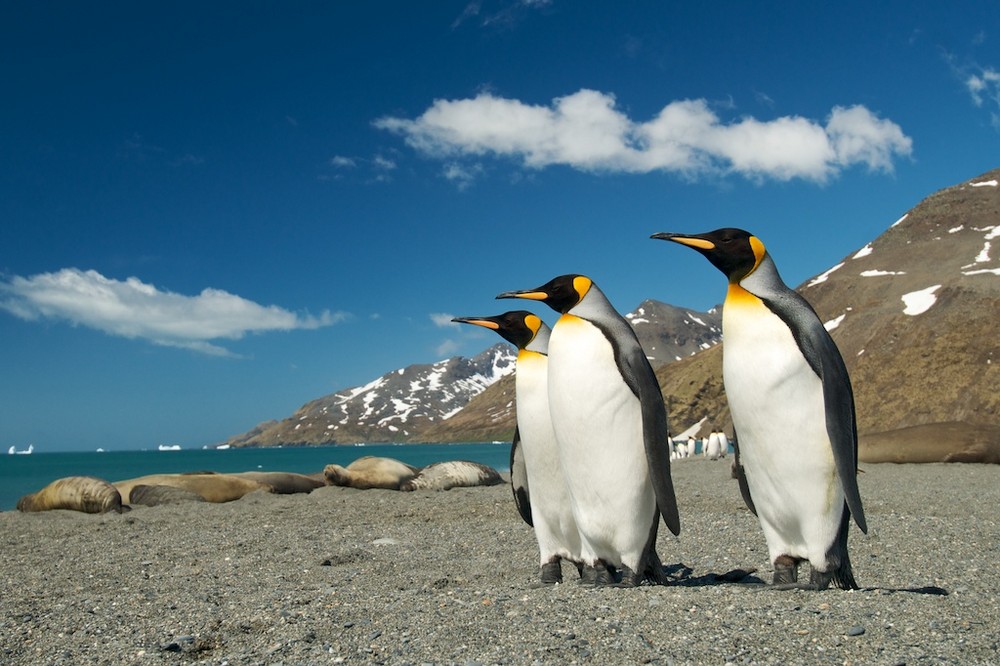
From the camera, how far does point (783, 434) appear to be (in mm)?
4969

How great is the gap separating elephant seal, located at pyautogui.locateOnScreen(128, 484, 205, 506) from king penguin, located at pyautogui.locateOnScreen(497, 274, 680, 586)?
491 inches

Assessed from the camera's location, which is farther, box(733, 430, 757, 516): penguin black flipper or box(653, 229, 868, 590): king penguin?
box(733, 430, 757, 516): penguin black flipper

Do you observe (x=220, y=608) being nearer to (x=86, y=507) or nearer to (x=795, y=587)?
(x=795, y=587)

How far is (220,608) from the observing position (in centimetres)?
532

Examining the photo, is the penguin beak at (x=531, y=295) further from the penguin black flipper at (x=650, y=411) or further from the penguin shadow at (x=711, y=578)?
the penguin shadow at (x=711, y=578)

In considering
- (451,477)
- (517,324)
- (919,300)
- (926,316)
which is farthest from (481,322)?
(919,300)

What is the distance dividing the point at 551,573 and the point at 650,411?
1.77 metres

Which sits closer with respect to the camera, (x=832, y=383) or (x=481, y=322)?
(x=832, y=383)

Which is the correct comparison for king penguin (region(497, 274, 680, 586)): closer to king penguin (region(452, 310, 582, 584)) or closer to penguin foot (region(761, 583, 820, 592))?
king penguin (region(452, 310, 582, 584))

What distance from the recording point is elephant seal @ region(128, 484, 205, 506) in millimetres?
15860

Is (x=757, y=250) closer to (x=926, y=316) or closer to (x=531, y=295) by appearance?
(x=531, y=295)

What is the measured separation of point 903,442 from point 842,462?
68.9ft

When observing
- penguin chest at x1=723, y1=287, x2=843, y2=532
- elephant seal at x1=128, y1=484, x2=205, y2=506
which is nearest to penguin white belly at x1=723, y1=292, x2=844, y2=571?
penguin chest at x1=723, y1=287, x2=843, y2=532

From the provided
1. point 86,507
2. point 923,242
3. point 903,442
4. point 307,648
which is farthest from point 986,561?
point 923,242
